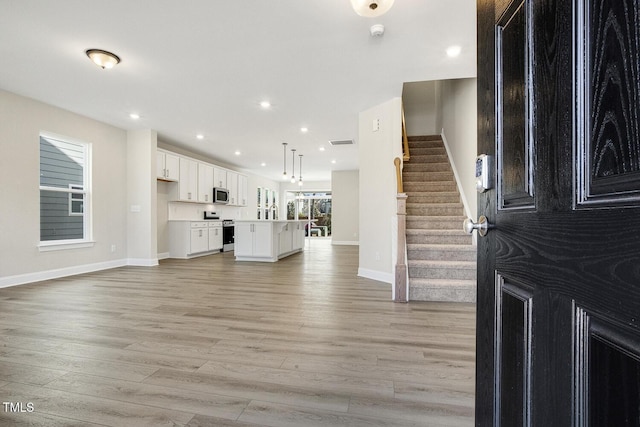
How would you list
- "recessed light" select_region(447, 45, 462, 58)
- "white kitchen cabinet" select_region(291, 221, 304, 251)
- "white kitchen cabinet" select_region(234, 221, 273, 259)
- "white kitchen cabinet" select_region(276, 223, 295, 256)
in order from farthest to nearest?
"white kitchen cabinet" select_region(291, 221, 304, 251), "white kitchen cabinet" select_region(276, 223, 295, 256), "white kitchen cabinet" select_region(234, 221, 273, 259), "recessed light" select_region(447, 45, 462, 58)

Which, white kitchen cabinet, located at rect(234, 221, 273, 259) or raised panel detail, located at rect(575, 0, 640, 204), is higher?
raised panel detail, located at rect(575, 0, 640, 204)

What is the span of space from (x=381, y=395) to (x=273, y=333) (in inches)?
44.4

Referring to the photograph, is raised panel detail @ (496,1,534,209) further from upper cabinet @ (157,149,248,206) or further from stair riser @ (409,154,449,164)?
upper cabinet @ (157,149,248,206)

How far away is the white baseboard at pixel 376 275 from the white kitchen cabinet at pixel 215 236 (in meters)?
4.62

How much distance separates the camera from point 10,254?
165 inches

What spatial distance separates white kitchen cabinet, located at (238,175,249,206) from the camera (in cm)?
1009

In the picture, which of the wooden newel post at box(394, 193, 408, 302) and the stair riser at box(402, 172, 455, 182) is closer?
the wooden newel post at box(394, 193, 408, 302)

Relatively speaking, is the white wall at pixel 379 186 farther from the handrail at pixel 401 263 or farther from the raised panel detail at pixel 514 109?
the raised panel detail at pixel 514 109

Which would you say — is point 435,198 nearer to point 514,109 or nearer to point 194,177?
point 514,109

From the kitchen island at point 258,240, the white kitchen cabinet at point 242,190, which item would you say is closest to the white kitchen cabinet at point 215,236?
the kitchen island at point 258,240

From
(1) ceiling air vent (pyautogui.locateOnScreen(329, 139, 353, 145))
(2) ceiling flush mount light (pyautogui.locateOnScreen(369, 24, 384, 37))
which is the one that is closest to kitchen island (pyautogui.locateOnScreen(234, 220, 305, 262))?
(1) ceiling air vent (pyautogui.locateOnScreen(329, 139, 353, 145))

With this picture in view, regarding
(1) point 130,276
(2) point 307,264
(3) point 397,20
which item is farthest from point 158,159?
(3) point 397,20

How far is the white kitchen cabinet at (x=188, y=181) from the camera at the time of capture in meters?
7.24

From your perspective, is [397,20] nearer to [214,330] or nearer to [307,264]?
[214,330]
